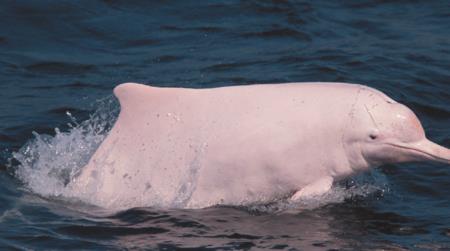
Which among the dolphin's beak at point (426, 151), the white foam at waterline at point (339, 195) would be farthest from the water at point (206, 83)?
the dolphin's beak at point (426, 151)

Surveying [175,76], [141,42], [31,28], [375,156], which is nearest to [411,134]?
[375,156]

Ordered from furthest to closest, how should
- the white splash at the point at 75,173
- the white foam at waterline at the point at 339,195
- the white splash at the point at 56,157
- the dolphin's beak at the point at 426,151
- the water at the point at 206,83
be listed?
the white splash at the point at 56,157 < the white splash at the point at 75,173 < the white foam at waterline at the point at 339,195 < the dolphin's beak at the point at 426,151 < the water at the point at 206,83

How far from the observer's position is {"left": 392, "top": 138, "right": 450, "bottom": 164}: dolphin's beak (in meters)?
11.9

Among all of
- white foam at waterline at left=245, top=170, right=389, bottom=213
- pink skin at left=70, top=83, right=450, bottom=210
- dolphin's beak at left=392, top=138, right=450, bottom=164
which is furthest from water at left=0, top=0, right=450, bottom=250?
dolphin's beak at left=392, top=138, right=450, bottom=164

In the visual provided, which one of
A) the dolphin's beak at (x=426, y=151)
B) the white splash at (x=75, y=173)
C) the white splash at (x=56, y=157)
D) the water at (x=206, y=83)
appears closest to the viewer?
the water at (x=206, y=83)

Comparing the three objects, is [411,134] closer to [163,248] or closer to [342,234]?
[342,234]

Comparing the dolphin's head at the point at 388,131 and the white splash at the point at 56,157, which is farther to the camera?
the white splash at the point at 56,157

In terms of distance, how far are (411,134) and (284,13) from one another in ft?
31.9

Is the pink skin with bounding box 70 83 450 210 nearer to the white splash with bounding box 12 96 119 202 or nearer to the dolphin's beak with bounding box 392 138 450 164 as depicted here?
A: the dolphin's beak with bounding box 392 138 450 164

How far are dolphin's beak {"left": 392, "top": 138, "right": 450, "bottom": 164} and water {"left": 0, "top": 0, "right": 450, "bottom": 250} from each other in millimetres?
673

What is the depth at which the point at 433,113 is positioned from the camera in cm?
1602

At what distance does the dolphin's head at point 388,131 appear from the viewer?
11.9m

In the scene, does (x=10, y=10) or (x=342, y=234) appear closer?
(x=342, y=234)

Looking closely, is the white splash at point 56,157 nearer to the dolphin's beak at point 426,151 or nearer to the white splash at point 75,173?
the white splash at point 75,173
